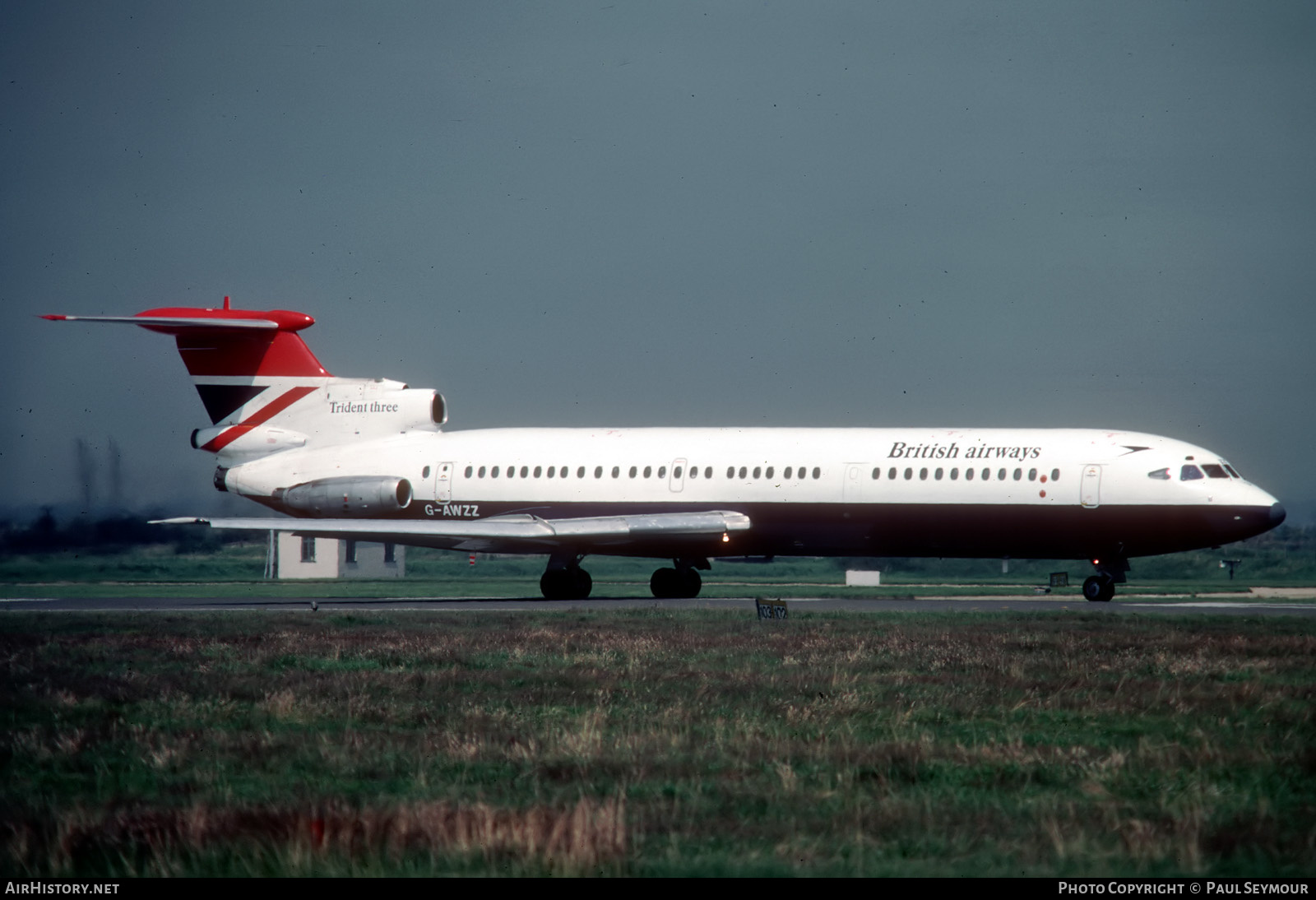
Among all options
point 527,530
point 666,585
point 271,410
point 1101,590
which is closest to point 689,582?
point 666,585

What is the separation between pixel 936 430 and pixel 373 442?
14.8 metres

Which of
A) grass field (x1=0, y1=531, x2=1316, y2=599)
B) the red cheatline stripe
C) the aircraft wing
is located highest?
the red cheatline stripe

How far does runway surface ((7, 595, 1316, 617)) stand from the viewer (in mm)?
28719

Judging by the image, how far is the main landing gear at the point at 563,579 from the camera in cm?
3575

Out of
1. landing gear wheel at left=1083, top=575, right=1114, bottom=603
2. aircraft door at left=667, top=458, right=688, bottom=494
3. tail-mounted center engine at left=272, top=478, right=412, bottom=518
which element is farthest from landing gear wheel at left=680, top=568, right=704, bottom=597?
landing gear wheel at left=1083, top=575, right=1114, bottom=603

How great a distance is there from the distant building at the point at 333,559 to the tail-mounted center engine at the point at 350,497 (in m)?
24.5

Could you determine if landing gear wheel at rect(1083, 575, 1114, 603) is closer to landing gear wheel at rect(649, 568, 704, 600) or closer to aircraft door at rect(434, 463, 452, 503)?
landing gear wheel at rect(649, 568, 704, 600)

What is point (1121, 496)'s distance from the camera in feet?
103

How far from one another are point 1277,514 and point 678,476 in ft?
44.0

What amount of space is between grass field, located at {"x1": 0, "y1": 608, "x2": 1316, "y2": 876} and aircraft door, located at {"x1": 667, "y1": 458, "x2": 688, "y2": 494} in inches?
601

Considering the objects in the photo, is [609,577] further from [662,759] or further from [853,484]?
[662,759]

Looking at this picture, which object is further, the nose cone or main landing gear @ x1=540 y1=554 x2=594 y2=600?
main landing gear @ x1=540 y1=554 x2=594 y2=600

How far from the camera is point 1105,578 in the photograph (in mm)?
32875

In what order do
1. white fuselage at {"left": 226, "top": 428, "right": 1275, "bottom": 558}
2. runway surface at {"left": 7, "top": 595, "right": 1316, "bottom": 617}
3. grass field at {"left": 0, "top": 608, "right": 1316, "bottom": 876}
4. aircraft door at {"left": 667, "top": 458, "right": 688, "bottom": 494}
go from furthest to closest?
aircraft door at {"left": 667, "top": 458, "right": 688, "bottom": 494}
white fuselage at {"left": 226, "top": 428, "right": 1275, "bottom": 558}
runway surface at {"left": 7, "top": 595, "right": 1316, "bottom": 617}
grass field at {"left": 0, "top": 608, "right": 1316, "bottom": 876}
